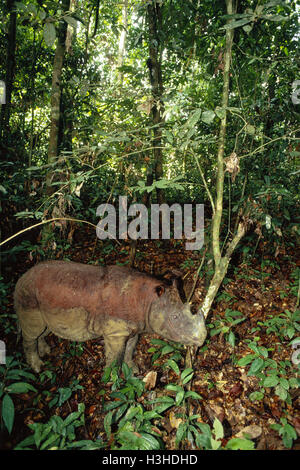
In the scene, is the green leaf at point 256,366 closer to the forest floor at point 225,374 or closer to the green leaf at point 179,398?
the forest floor at point 225,374

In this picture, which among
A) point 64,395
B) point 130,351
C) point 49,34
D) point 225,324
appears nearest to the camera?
point 49,34

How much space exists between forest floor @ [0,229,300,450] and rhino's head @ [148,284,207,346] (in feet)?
1.49

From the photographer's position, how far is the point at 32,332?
3.72 m

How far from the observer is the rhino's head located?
3041mm

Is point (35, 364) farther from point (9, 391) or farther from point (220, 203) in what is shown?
point (220, 203)

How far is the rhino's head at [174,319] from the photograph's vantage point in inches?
120

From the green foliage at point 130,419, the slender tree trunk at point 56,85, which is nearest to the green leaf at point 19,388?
the green foliage at point 130,419

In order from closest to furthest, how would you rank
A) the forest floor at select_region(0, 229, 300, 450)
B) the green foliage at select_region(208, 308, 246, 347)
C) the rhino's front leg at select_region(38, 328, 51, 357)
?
the forest floor at select_region(0, 229, 300, 450) < the green foliage at select_region(208, 308, 246, 347) < the rhino's front leg at select_region(38, 328, 51, 357)

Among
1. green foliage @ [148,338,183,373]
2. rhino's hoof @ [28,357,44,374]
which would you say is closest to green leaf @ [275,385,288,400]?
green foliage @ [148,338,183,373]

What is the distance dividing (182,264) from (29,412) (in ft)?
12.4

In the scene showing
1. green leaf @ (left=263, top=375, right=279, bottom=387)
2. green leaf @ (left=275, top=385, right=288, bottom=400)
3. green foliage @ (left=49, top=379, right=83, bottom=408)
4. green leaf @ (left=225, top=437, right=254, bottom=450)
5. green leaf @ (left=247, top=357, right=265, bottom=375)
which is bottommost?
green foliage @ (left=49, top=379, right=83, bottom=408)

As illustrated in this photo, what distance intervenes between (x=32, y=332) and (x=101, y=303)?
1194 millimetres

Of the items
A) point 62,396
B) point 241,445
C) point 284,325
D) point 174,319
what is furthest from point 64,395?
point 284,325

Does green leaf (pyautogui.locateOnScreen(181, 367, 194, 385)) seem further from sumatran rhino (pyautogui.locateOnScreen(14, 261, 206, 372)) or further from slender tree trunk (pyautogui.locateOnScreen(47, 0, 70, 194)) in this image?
slender tree trunk (pyautogui.locateOnScreen(47, 0, 70, 194))
